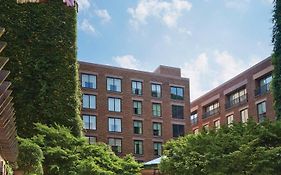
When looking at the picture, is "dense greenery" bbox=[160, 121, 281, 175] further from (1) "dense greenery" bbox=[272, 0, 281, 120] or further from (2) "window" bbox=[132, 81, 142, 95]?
(2) "window" bbox=[132, 81, 142, 95]

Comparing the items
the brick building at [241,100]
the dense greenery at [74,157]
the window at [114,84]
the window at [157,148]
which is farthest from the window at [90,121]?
the dense greenery at [74,157]

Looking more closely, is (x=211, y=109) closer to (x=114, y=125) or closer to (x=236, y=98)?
(x=236, y=98)

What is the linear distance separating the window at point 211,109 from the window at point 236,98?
3261 millimetres

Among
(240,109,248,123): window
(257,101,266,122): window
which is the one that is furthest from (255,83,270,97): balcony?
(240,109,248,123): window

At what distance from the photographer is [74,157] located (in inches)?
1220

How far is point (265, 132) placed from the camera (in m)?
24.9

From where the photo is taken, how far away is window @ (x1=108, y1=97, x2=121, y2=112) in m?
61.5

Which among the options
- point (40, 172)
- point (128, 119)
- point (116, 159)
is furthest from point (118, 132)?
point (40, 172)

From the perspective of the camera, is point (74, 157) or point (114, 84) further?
point (114, 84)

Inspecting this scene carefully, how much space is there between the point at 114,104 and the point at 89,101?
311cm

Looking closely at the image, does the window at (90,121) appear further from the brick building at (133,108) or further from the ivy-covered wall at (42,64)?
the ivy-covered wall at (42,64)

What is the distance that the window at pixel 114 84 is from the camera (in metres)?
61.9

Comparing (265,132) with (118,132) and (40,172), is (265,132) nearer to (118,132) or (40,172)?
(40,172)

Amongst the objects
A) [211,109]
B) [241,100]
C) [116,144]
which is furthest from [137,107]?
[241,100]
